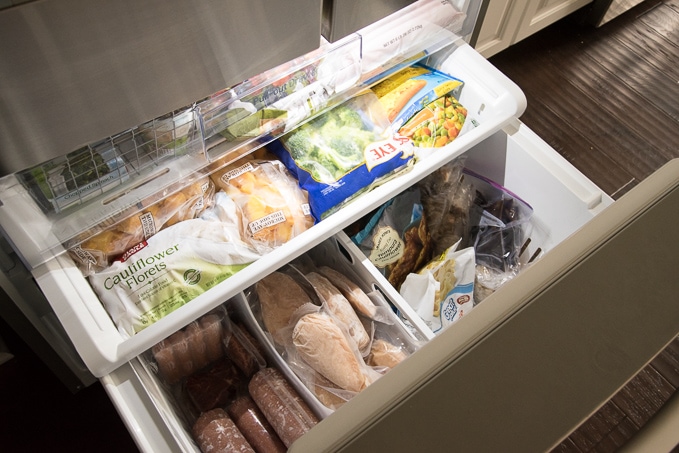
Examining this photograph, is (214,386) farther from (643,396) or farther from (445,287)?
(643,396)

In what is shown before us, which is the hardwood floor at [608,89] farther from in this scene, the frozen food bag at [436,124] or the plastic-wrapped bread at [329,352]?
the plastic-wrapped bread at [329,352]

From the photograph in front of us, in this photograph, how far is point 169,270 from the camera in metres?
0.94

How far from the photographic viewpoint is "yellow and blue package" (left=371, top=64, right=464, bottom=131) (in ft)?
3.82

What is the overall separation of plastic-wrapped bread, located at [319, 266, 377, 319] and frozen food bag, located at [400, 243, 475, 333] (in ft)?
0.35

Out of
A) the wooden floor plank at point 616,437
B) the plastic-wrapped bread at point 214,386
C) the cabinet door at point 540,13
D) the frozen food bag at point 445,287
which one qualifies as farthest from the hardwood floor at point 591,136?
the frozen food bag at point 445,287

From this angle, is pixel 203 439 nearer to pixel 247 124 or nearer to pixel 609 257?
pixel 247 124

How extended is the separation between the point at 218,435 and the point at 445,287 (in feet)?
1.69

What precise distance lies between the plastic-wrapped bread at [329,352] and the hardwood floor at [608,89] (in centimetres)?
116

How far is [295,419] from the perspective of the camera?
100 cm

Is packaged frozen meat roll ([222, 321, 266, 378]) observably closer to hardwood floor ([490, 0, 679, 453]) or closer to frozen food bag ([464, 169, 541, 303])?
frozen food bag ([464, 169, 541, 303])

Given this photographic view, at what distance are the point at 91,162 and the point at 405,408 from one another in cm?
55

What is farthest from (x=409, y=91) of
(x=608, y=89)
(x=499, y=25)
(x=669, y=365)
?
(x=608, y=89)

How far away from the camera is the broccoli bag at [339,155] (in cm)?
104

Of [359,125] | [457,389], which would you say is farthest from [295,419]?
[359,125]
